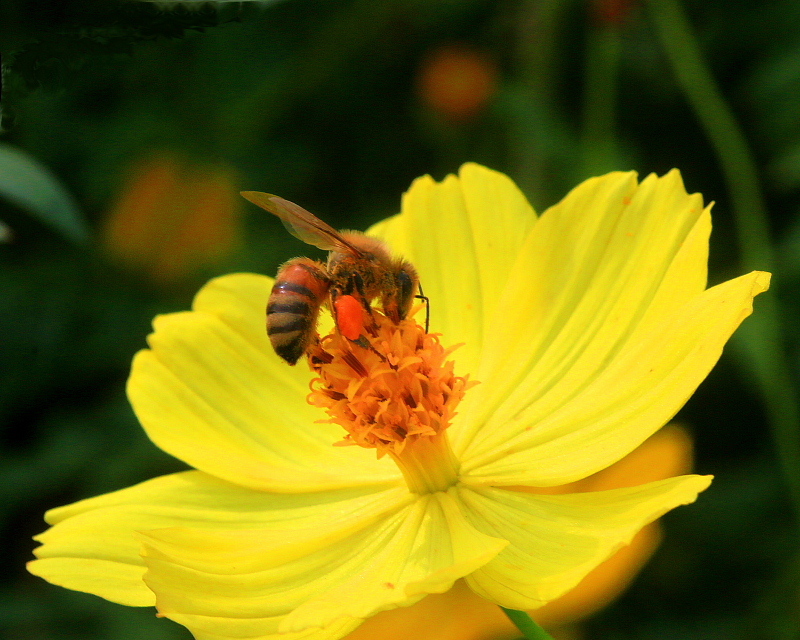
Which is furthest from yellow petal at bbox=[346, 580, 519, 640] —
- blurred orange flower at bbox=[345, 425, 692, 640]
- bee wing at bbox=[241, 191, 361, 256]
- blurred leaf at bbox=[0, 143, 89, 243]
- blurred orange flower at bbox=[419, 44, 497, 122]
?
blurred orange flower at bbox=[419, 44, 497, 122]

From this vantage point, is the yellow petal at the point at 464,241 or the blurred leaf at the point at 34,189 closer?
the blurred leaf at the point at 34,189

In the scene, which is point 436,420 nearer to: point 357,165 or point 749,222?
A: point 749,222

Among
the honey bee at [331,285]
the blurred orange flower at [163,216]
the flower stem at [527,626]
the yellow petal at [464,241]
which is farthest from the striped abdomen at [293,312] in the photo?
the blurred orange flower at [163,216]

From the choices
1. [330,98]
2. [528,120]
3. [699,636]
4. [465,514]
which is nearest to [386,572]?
[465,514]

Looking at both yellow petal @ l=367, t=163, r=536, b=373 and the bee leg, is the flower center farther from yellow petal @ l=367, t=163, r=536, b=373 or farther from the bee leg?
Result: yellow petal @ l=367, t=163, r=536, b=373

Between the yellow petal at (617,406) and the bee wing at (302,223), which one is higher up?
the bee wing at (302,223)

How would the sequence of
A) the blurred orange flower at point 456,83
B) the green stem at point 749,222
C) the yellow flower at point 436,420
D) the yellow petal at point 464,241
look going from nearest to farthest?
the yellow flower at point 436,420, the yellow petal at point 464,241, the green stem at point 749,222, the blurred orange flower at point 456,83

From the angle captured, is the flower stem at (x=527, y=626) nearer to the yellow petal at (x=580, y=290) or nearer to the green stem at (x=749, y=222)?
the yellow petal at (x=580, y=290)
